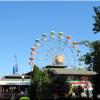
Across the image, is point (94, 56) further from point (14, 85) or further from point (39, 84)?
point (14, 85)

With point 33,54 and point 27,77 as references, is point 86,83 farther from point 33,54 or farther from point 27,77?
point 33,54

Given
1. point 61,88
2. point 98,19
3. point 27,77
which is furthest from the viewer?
point 27,77

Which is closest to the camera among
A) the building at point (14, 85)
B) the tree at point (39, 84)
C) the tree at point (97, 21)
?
the tree at point (97, 21)

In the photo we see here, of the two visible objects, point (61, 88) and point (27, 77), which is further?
point (27, 77)

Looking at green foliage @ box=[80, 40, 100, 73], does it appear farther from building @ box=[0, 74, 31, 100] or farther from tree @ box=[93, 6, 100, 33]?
building @ box=[0, 74, 31, 100]

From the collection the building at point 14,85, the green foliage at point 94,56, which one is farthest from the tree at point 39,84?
the building at point 14,85

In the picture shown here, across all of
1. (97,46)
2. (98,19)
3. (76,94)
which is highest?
(98,19)

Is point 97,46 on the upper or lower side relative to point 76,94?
upper

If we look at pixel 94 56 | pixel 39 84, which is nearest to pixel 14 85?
pixel 39 84

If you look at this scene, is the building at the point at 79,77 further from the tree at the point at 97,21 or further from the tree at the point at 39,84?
the tree at the point at 97,21

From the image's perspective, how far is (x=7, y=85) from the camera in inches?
3196

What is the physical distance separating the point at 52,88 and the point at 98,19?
1595 cm

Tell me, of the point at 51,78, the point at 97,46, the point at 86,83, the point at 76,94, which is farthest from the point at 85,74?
the point at 97,46

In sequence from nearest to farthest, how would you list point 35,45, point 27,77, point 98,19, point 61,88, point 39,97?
point 98,19, point 39,97, point 61,88, point 27,77, point 35,45
